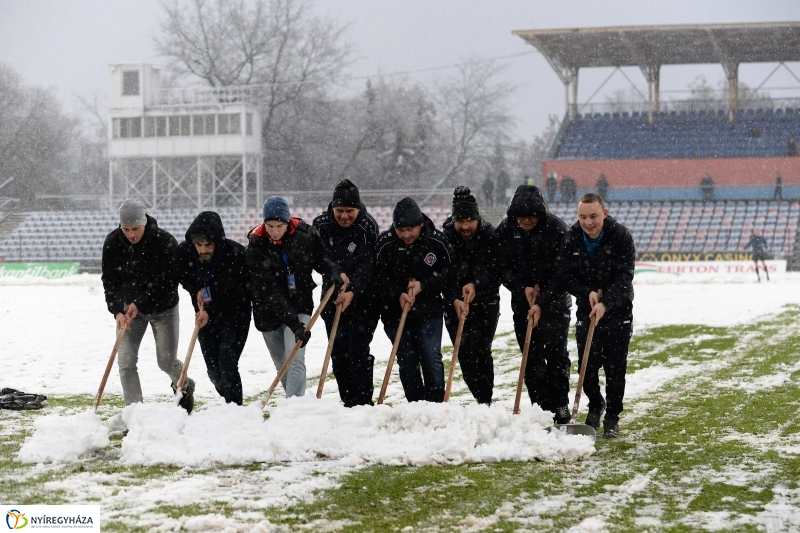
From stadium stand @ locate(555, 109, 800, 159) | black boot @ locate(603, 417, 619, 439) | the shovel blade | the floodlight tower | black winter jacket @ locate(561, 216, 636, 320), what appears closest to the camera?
the shovel blade

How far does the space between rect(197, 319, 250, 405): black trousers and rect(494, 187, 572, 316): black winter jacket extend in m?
1.95

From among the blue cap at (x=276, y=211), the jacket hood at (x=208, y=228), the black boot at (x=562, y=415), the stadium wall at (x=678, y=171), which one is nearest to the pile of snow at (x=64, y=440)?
the jacket hood at (x=208, y=228)

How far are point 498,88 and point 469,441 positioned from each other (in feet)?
192

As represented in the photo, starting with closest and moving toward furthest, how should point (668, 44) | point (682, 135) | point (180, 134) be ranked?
point (668, 44) < point (682, 135) < point (180, 134)

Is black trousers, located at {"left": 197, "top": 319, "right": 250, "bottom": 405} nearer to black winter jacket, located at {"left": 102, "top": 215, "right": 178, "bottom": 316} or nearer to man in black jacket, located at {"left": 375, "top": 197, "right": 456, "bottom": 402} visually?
black winter jacket, located at {"left": 102, "top": 215, "right": 178, "bottom": 316}

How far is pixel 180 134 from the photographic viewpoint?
47156 mm

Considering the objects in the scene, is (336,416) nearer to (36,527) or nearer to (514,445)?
(514,445)

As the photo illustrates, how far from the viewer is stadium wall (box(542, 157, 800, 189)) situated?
133 ft

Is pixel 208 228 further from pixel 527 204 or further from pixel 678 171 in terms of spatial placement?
pixel 678 171

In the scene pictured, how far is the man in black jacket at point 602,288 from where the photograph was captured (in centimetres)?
705

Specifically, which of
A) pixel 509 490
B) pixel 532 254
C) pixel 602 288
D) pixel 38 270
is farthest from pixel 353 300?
pixel 38 270

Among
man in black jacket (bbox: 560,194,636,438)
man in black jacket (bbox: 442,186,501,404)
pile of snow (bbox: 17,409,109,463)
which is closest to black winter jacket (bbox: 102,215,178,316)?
pile of snow (bbox: 17,409,109,463)

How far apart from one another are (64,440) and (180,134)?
138 feet

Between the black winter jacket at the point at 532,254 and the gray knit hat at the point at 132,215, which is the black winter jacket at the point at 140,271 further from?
the black winter jacket at the point at 532,254
